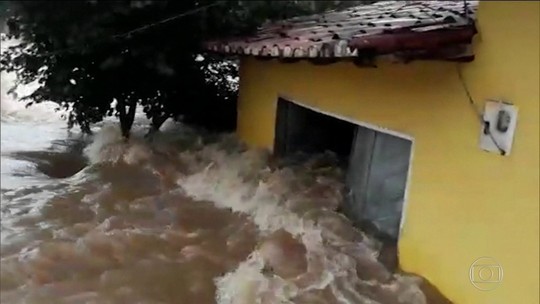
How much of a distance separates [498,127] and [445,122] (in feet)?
0.89

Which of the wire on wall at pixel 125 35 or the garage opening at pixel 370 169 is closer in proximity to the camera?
the wire on wall at pixel 125 35

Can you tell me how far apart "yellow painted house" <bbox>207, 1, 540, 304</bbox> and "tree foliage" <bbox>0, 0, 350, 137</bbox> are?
0.27 metres

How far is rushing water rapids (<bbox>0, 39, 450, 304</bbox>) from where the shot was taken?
8.04 feet

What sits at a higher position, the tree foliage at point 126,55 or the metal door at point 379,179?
the tree foliage at point 126,55

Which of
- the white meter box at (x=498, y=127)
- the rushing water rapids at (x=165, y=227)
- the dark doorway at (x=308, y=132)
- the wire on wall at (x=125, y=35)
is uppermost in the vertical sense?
the wire on wall at (x=125, y=35)

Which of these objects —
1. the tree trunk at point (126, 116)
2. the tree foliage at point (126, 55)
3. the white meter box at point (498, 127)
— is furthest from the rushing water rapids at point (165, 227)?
the white meter box at point (498, 127)

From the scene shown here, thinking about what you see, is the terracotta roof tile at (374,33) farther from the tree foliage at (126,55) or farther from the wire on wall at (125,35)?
the wire on wall at (125,35)

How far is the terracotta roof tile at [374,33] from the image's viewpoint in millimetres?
2088

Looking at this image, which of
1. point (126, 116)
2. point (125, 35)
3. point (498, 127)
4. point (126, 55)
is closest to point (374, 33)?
point (498, 127)

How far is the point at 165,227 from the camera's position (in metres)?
2.98

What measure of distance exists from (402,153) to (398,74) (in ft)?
1.30

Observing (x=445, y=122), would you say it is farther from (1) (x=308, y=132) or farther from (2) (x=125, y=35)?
(1) (x=308, y=132)

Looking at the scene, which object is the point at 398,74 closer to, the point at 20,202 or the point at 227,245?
the point at 227,245

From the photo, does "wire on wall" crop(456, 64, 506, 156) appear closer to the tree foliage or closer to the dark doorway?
the tree foliage
